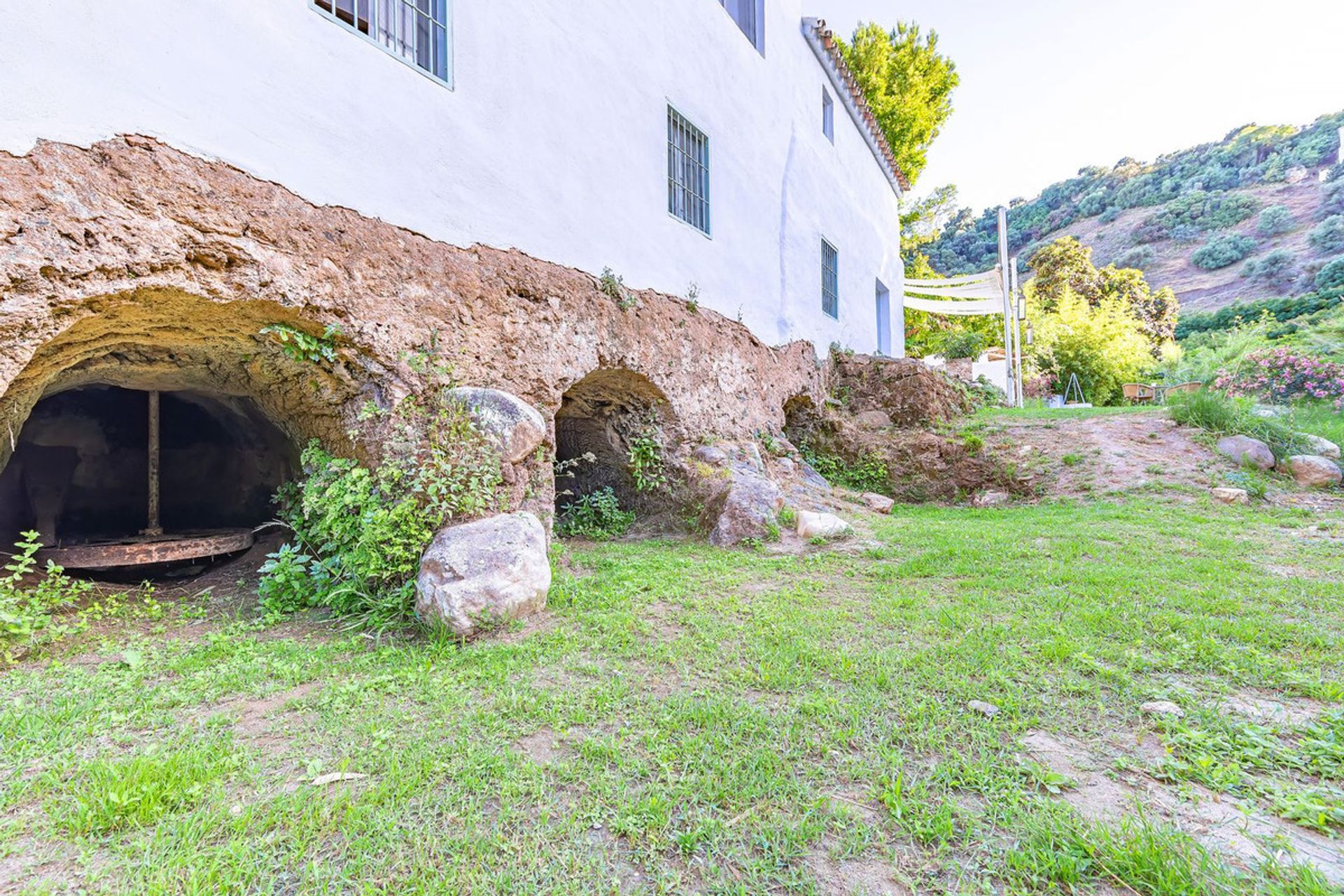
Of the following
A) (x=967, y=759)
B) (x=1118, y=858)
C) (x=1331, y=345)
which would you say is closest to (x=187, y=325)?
(x=967, y=759)

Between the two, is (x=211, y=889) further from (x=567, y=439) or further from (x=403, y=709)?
(x=567, y=439)

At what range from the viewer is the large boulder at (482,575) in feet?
10.9

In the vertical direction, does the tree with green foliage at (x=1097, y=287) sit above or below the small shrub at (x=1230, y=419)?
above

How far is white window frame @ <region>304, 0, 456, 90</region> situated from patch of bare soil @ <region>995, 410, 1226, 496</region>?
8529mm

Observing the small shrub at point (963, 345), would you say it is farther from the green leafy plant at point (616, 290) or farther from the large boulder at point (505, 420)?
the large boulder at point (505, 420)

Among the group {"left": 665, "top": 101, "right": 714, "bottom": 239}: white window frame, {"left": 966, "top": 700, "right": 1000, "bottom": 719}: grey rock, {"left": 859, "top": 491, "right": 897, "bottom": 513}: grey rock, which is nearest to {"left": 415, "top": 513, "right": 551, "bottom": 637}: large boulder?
{"left": 966, "top": 700, "right": 1000, "bottom": 719}: grey rock

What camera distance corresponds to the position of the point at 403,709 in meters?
2.47

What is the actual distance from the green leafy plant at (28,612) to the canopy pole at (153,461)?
5.71 ft

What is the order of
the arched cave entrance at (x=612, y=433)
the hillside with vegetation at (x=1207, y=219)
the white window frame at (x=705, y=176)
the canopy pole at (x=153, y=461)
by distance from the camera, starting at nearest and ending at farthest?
the canopy pole at (x=153, y=461), the arched cave entrance at (x=612, y=433), the white window frame at (x=705, y=176), the hillside with vegetation at (x=1207, y=219)

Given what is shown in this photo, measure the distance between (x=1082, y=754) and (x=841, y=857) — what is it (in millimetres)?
1082

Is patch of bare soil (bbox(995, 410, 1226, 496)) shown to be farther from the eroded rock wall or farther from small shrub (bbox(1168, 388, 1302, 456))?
the eroded rock wall

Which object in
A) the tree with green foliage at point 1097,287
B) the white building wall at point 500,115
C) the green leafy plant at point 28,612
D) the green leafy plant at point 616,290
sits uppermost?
the tree with green foliage at point 1097,287

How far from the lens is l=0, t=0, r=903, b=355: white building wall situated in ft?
9.68

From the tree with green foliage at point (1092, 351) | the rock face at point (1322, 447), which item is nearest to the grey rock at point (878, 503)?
the rock face at point (1322, 447)
